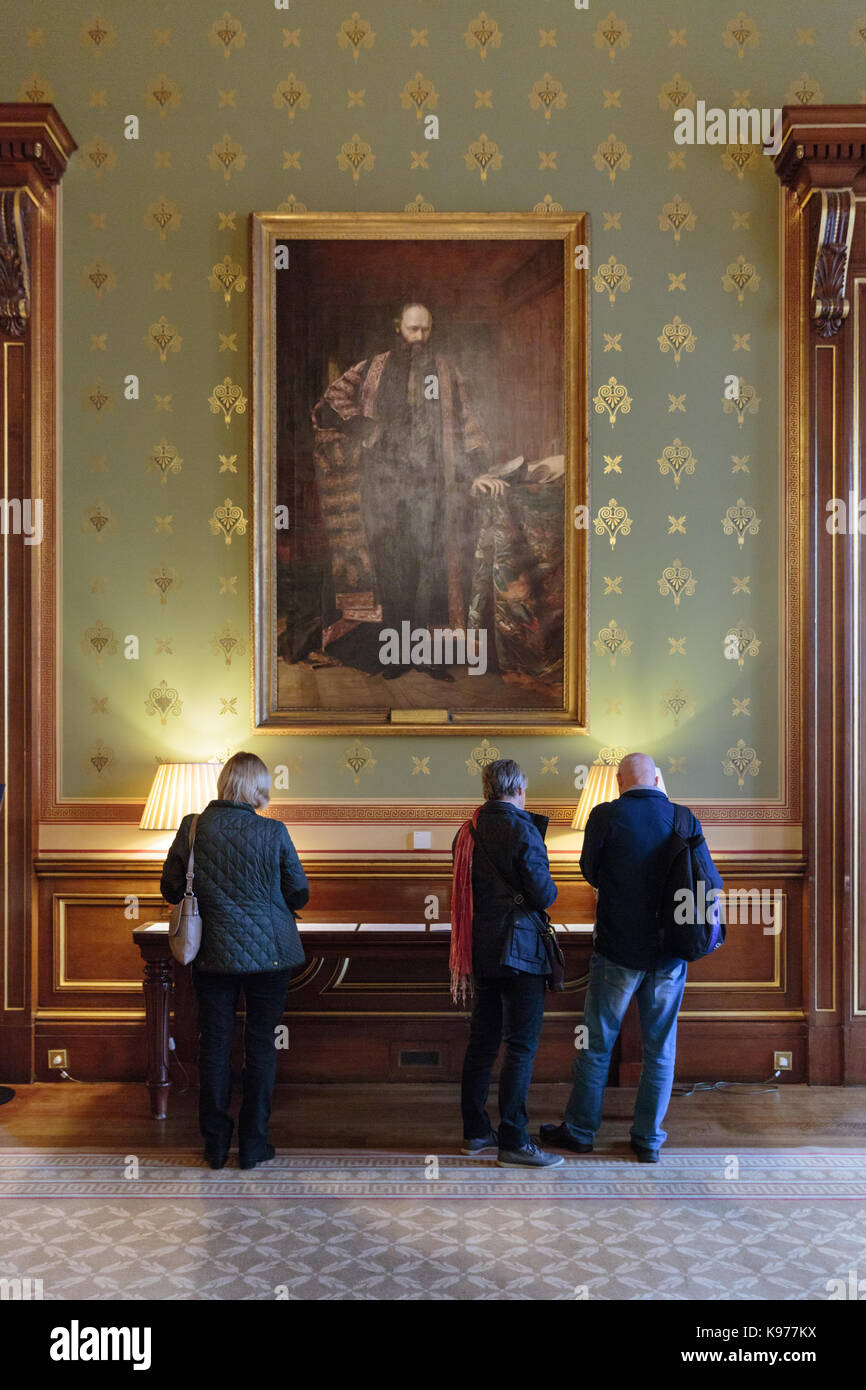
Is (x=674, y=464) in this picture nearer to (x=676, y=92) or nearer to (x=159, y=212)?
(x=676, y=92)

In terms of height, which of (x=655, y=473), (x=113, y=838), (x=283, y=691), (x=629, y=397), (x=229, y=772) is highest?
(x=629, y=397)

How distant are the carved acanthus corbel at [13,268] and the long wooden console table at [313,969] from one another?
10.5ft

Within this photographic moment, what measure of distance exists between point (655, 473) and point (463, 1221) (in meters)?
3.69

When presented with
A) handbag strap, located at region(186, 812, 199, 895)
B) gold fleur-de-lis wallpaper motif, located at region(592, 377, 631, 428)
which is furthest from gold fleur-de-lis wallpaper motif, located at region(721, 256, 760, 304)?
handbag strap, located at region(186, 812, 199, 895)

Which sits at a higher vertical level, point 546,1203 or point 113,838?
point 113,838

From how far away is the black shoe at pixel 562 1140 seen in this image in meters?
Answer: 4.29

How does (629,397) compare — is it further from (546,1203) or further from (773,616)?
(546,1203)

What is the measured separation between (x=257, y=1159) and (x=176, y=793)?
172 cm

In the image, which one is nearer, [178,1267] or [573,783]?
[178,1267]

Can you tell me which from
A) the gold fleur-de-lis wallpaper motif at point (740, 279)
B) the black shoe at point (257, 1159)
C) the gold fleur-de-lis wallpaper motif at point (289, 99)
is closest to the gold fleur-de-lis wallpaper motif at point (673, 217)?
the gold fleur-de-lis wallpaper motif at point (740, 279)

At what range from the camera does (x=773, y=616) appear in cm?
542
